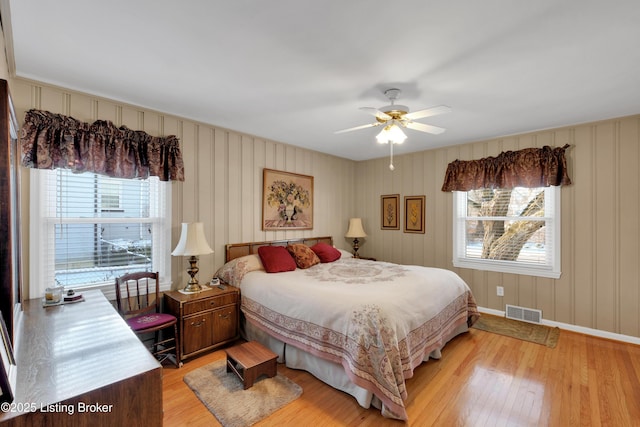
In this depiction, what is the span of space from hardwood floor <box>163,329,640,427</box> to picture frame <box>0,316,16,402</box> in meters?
1.13

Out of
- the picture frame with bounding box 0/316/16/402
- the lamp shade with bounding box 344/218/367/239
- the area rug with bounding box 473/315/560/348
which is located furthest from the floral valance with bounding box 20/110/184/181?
the area rug with bounding box 473/315/560/348

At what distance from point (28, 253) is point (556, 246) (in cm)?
547

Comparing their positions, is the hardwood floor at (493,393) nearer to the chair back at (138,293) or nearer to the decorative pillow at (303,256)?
the chair back at (138,293)

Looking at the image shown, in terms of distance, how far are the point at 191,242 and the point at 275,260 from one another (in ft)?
3.29

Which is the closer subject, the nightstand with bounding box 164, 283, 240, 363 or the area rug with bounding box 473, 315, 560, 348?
the nightstand with bounding box 164, 283, 240, 363

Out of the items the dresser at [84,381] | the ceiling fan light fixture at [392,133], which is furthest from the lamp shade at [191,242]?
the ceiling fan light fixture at [392,133]

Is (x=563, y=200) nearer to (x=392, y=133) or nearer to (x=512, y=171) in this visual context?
(x=512, y=171)

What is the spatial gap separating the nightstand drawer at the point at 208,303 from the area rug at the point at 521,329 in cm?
301

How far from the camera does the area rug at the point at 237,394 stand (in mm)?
2063

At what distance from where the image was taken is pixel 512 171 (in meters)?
3.83

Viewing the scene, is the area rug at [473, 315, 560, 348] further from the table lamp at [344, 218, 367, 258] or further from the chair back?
the chair back

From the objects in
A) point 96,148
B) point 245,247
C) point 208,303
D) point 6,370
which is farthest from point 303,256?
point 6,370

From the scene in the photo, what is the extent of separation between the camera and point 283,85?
2.47 metres

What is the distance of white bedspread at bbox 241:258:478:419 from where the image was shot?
2.08 m
